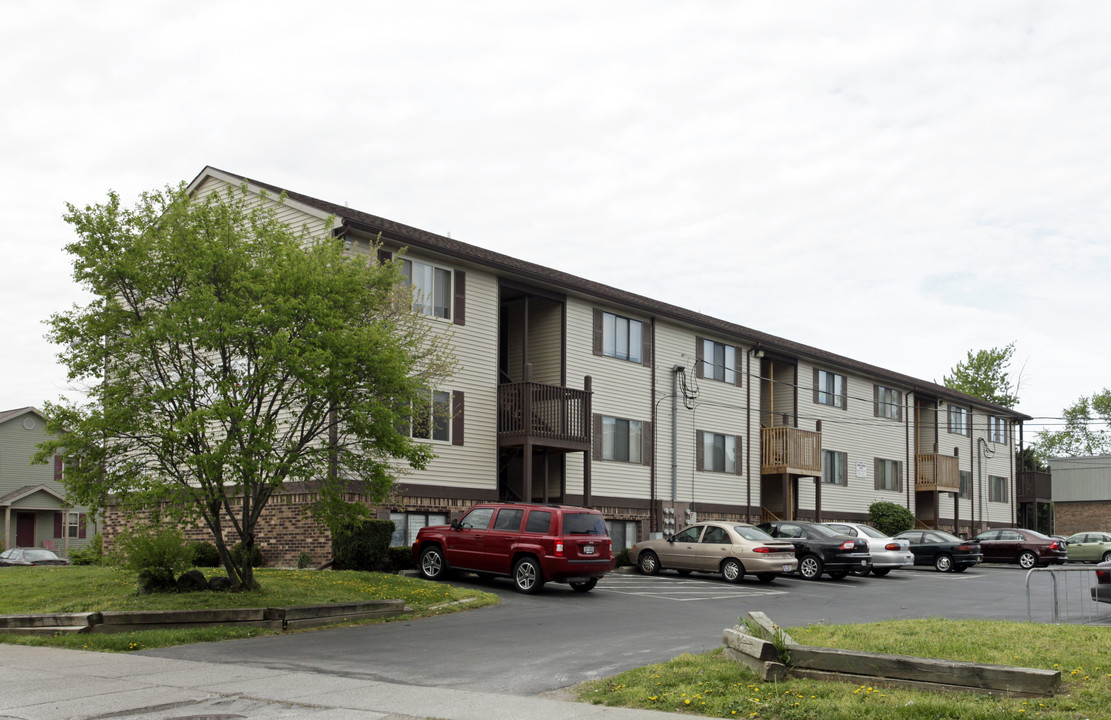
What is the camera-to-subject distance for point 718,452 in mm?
36000

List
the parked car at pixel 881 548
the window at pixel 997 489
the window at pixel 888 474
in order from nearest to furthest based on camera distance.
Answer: the parked car at pixel 881 548 → the window at pixel 888 474 → the window at pixel 997 489

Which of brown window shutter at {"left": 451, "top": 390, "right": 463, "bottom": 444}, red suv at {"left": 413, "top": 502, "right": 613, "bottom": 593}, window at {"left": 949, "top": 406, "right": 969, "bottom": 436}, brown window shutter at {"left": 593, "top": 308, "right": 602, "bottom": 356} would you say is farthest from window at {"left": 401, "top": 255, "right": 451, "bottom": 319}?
window at {"left": 949, "top": 406, "right": 969, "bottom": 436}

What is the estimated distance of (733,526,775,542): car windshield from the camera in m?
25.3

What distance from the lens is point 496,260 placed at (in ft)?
93.4

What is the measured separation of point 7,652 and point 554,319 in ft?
63.4

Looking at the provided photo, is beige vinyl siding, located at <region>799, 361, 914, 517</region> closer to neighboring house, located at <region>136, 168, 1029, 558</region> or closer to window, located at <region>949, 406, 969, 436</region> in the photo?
neighboring house, located at <region>136, 168, 1029, 558</region>

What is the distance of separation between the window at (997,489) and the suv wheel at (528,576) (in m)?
40.5

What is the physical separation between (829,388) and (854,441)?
2.81m

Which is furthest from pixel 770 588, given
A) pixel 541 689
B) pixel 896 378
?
pixel 896 378

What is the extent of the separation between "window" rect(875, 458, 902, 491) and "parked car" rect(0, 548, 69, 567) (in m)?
32.4

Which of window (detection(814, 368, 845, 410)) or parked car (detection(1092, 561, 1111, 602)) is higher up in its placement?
window (detection(814, 368, 845, 410))

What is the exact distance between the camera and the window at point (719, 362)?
35938 millimetres

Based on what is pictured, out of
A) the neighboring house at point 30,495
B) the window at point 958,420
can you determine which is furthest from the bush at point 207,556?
the window at point 958,420

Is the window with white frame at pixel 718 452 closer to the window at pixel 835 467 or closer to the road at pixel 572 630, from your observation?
the window at pixel 835 467
